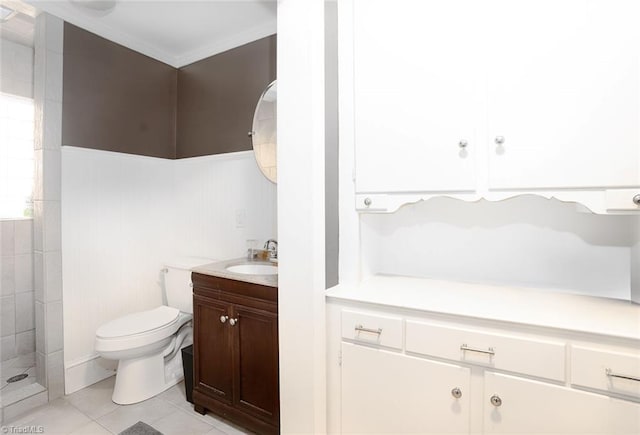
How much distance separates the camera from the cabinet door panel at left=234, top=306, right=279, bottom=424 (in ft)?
5.39

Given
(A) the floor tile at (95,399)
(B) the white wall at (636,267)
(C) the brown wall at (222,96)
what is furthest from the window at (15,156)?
(B) the white wall at (636,267)

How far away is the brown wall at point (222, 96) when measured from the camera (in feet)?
8.04

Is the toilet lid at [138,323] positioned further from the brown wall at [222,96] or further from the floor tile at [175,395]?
the brown wall at [222,96]

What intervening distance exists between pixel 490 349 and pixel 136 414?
6.59 ft

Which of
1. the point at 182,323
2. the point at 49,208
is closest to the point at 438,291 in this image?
the point at 182,323

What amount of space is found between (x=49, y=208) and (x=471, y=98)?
251 cm

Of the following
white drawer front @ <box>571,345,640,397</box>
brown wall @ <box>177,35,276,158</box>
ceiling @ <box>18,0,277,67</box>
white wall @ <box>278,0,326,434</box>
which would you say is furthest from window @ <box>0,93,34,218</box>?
white drawer front @ <box>571,345,640,397</box>

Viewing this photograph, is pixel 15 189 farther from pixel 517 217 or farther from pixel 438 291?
pixel 517 217

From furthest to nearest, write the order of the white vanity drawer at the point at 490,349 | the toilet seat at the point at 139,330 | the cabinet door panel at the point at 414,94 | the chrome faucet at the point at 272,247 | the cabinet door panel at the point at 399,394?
the chrome faucet at the point at 272,247, the toilet seat at the point at 139,330, the cabinet door panel at the point at 414,94, the cabinet door panel at the point at 399,394, the white vanity drawer at the point at 490,349

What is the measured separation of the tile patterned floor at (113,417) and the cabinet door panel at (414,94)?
1.62 metres

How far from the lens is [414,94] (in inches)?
55.7

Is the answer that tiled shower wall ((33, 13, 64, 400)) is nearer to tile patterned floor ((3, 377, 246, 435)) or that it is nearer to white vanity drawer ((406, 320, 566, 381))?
tile patterned floor ((3, 377, 246, 435))

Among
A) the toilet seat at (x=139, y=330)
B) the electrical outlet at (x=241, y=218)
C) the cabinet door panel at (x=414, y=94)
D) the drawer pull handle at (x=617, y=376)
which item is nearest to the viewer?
the drawer pull handle at (x=617, y=376)

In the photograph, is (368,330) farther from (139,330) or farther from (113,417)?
(113,417)
